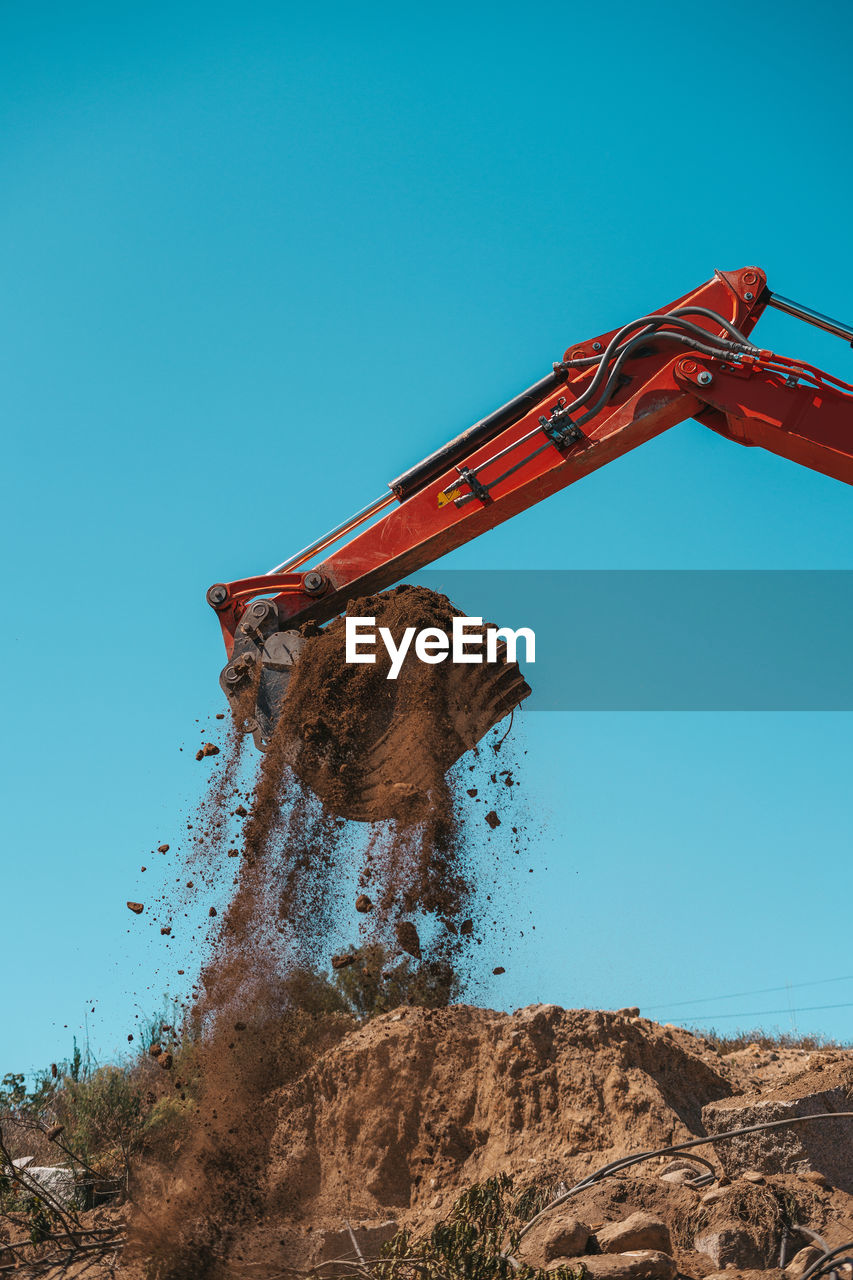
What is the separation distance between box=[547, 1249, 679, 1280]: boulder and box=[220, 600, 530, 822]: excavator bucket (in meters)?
2.73

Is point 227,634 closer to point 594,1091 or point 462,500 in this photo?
point 462,500

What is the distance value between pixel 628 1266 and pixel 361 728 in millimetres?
3434

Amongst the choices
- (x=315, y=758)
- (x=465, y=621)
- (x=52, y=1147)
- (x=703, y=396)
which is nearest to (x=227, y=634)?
(x=315, y=758)

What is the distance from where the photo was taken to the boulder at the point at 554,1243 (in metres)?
5.98

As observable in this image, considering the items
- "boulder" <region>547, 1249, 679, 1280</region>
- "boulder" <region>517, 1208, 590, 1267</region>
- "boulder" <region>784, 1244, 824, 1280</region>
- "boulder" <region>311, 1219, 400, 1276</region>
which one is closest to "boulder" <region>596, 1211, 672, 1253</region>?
"boulder" <region>517, 1208, 590, 1267</region>

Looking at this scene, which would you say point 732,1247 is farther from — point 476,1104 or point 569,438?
point 569,438

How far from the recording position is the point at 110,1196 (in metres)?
8.97

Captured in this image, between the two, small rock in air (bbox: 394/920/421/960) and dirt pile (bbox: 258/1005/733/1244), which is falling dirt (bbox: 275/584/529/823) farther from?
dirt pile (bbox: 258/1005/733/1244)

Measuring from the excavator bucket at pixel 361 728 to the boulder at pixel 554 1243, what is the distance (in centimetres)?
251

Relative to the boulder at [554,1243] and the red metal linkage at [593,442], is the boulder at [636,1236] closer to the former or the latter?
the boulder at [554,1243]

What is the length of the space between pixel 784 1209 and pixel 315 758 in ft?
12.5

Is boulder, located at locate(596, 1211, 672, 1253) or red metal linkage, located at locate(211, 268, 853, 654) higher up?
red metal linkage, located at locate(211, 268, 853, 654)

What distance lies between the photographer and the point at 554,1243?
19.7 ft

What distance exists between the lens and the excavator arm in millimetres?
7375
